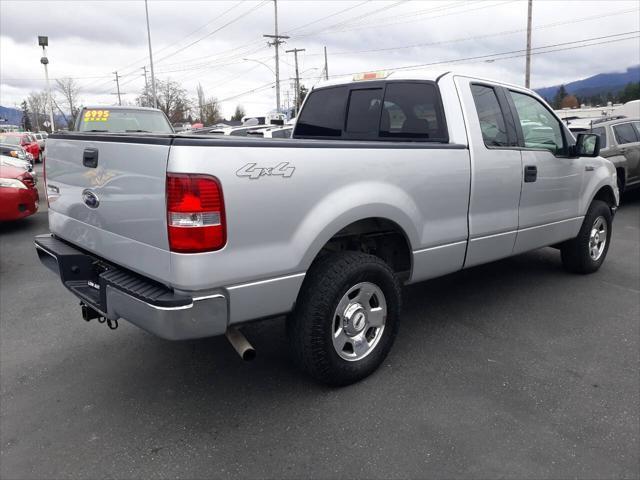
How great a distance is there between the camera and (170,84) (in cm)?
7331

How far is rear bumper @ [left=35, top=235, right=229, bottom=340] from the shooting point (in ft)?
8.10

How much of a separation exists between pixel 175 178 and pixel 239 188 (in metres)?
→ 0.30

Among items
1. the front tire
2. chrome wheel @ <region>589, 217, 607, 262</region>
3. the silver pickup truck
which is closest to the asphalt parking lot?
the front tire

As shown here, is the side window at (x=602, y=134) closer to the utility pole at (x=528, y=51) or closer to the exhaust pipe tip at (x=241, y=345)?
the exhaust pipe tip at (x=241, y=345)

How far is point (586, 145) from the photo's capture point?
4.90 metres

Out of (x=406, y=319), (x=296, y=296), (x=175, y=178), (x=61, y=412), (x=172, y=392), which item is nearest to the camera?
(x=175, y=178)

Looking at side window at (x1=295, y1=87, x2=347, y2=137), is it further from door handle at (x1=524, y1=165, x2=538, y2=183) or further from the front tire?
the front tire

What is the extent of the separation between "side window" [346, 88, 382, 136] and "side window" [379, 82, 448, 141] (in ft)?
0.25

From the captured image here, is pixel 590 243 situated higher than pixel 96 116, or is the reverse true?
pixel 96 116

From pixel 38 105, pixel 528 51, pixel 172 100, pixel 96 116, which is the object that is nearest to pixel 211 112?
pixel 172 100

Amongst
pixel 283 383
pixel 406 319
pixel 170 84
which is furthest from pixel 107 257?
pixel 170 84

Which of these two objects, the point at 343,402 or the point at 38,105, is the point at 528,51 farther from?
the point at 38,105

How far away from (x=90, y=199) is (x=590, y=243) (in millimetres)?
4890

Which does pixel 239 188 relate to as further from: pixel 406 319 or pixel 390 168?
pixel 406 319
